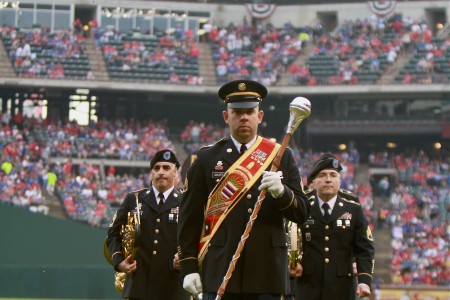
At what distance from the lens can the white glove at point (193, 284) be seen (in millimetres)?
7535

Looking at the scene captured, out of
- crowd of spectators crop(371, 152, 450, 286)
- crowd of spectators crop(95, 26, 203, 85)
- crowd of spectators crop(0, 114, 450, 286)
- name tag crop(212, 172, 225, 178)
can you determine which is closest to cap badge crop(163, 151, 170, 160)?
name tag crop(212, 172, 225, 178)

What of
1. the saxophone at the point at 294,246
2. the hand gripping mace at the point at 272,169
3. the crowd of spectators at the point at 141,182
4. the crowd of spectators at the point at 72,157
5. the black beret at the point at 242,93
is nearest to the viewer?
the hand gripping mace at the point at 272,169

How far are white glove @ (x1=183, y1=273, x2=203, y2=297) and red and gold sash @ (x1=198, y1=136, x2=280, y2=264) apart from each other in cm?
19

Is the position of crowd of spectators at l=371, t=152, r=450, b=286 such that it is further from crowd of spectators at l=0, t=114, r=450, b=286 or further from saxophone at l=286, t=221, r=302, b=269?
saxophone at l=286, t=221, r=302, b=269

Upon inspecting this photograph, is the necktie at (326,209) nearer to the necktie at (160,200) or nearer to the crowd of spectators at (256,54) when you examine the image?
the necktie at (160,200)

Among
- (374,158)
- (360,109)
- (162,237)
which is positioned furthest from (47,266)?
(360,109)

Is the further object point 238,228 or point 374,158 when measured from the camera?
point 374,158

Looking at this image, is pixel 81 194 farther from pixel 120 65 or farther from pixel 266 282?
pixel 266 282

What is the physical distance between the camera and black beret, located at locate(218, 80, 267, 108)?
767 cm

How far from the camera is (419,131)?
4553 centimetres

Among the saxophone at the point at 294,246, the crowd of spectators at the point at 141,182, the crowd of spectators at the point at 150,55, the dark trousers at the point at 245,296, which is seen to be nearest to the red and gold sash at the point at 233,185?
the dark trousers at the point at 245,296

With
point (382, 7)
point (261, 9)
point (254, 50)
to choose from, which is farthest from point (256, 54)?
point (382, 7)

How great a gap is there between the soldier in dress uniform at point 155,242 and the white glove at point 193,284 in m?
4.06

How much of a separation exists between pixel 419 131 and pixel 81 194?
49.1 ft
